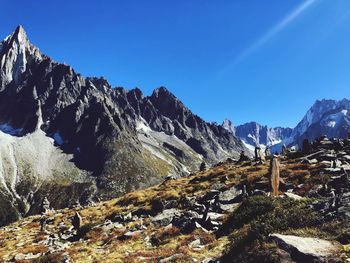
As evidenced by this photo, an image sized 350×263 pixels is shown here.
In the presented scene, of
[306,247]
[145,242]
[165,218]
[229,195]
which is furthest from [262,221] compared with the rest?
[229,195]

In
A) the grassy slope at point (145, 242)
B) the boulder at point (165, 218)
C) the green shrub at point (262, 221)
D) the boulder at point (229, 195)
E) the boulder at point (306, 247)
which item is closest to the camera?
the boulder at point (306, 247)

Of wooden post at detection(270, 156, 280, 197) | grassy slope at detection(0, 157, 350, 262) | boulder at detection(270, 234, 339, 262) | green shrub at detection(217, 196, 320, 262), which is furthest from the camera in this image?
wooden post at detection(270, 156, 280, 197)

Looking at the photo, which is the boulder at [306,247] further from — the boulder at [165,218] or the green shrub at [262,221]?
the boulder at [165,218]

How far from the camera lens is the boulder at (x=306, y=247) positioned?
14808 mm

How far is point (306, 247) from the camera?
15406 mm

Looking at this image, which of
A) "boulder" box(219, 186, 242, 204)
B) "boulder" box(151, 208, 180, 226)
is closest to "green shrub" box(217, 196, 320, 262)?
"boulder" box(151, 208, 180, 226)

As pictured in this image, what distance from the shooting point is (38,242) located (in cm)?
3525

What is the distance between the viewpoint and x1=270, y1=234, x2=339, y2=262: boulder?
48.6 feet

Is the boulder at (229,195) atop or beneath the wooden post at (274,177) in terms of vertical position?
beneath

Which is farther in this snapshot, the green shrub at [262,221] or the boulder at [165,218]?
the boulder at [165,218]

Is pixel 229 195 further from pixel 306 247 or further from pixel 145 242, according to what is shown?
pixel 306 247

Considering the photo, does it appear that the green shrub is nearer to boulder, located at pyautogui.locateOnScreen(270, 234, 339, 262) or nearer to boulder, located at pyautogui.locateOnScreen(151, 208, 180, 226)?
boulder, located at pyautogui.locateOnScreen(270, 234, 339, 262)

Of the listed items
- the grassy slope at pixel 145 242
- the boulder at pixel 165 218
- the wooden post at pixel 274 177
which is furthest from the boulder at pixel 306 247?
the boulder at pixel 165 218

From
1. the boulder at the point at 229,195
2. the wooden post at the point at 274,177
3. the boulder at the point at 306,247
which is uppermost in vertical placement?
the wooden post at the point at 274,177
